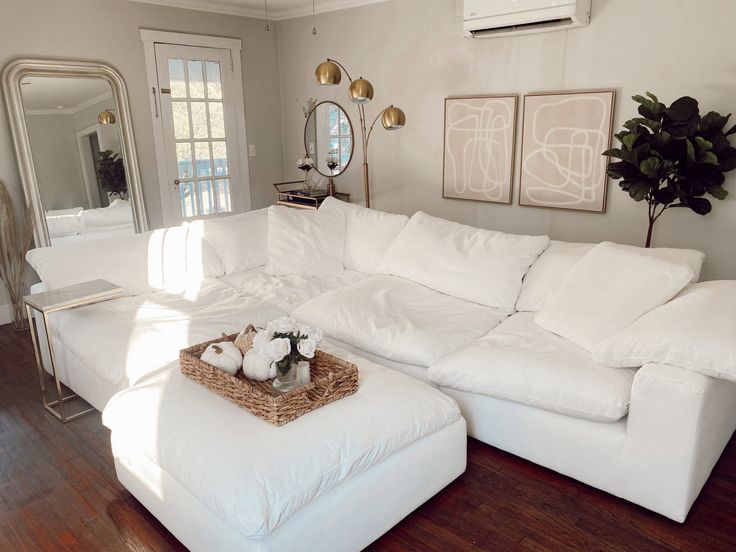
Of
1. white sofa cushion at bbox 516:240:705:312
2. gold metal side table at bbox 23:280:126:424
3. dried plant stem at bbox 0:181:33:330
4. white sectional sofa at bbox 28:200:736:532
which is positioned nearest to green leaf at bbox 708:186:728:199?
white sofa cushion at bbox 516:240:705:312

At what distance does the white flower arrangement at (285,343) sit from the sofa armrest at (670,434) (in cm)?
123

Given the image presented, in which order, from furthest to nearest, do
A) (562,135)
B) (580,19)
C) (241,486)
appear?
(562,135) < (580,19) < (241,486)

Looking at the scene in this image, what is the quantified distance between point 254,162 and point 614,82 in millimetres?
3517

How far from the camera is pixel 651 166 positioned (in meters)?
2.98

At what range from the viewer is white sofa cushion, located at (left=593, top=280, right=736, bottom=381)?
6.48 feet

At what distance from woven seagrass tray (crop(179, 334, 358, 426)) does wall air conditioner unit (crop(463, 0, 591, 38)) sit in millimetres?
2644

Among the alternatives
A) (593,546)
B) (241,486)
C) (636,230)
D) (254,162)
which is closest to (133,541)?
(241,486)

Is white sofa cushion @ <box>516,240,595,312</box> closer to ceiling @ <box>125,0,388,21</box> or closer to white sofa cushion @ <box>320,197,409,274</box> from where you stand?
white sofa cushion @ <box>320,197,409,274</box>

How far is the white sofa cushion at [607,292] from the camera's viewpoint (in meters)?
2.41

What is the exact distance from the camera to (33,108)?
4188mm

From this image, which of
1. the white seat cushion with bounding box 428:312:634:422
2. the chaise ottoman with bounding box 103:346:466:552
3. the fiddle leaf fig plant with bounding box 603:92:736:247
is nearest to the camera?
the chaise ottoman with bounding box 103:346:466:552

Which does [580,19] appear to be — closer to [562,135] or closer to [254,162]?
[562,135]

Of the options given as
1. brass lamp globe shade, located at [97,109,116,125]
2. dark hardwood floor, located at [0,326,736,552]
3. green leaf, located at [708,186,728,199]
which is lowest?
dark hardwood floor, located at [0,326,736,552]

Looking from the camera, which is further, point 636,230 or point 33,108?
point 33,108
